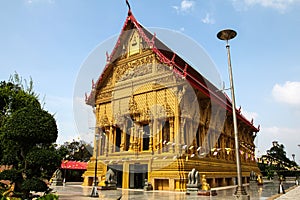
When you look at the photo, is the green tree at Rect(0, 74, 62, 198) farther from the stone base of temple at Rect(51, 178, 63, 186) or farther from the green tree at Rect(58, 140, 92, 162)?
the green tree at Rect(58, 140, 92, 162)

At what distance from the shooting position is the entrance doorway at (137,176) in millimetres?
19873

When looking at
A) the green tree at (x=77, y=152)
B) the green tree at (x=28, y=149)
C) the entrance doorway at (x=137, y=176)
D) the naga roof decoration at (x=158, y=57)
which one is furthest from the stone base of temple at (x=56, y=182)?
the green tree at (x=77, y=152)

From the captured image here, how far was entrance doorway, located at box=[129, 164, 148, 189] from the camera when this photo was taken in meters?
19.9

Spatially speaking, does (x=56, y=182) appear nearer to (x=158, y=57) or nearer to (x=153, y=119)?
(x=153, y=119)

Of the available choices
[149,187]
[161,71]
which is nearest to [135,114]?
[161,71]

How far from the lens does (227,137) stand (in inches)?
1062

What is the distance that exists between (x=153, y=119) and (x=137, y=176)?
15.3ft

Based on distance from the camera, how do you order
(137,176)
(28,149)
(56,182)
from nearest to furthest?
(28,149)
(137,176)
(56,182)

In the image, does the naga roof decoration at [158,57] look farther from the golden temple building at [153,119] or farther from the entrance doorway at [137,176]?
the entrance doorway at [137,176]

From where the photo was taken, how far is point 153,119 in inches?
779

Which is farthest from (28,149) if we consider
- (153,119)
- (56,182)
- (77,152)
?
(77,152)

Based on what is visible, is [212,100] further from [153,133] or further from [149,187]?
[149,187]

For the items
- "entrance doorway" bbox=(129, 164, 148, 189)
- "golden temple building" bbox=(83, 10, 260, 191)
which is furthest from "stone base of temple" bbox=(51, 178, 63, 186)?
"entrance doorway" bbox=(129, 164, 148, 189)

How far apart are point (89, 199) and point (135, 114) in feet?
28.5
